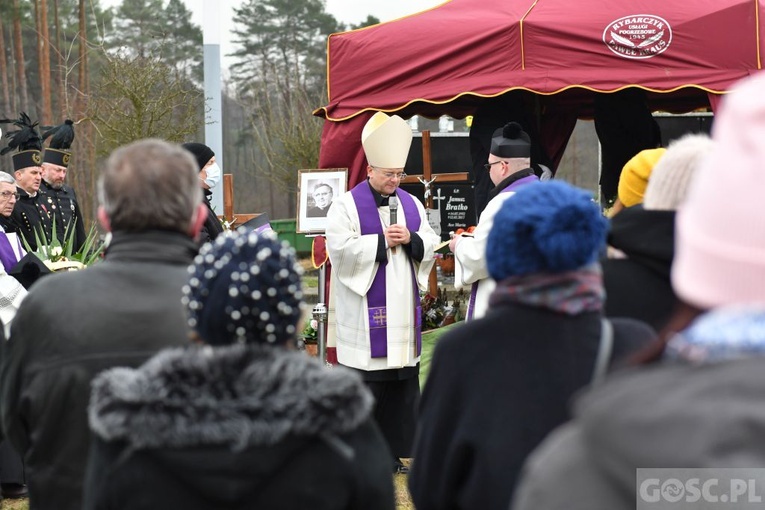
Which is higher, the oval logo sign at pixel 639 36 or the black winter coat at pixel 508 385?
the oval logo sign at pixel 639 36

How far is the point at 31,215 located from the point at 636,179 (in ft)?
19.0

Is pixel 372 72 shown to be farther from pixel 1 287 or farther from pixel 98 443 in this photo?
pixel 98 443

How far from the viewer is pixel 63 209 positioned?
8.88 meters

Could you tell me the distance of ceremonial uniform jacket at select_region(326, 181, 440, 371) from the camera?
6.38 meters

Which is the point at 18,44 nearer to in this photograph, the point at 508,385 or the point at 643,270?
the point at 643,270

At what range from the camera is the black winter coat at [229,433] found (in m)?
1.88

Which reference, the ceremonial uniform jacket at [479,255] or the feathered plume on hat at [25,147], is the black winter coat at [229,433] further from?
the feathered plume on hat at [25,147]

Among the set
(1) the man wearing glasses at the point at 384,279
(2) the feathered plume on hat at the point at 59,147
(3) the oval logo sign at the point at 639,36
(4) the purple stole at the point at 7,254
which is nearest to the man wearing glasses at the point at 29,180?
(2) the feathered plume on hat at the point at 59,147

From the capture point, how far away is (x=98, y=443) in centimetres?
202

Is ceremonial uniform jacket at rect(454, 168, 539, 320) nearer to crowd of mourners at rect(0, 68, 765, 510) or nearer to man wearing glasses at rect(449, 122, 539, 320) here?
man wearing glasses at rect(449, 122, 539, 320)

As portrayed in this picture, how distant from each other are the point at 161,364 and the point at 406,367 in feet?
15.0

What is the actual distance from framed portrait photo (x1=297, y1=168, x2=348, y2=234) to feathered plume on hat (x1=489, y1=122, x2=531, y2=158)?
4.77 feet

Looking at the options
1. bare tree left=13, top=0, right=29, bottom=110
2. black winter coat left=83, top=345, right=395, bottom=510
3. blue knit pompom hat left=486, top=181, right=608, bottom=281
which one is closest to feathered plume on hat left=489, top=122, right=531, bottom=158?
blue knit pompom hat left=486, top=181, right=608, bottom=281

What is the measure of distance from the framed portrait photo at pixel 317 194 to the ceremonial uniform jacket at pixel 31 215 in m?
2.03
